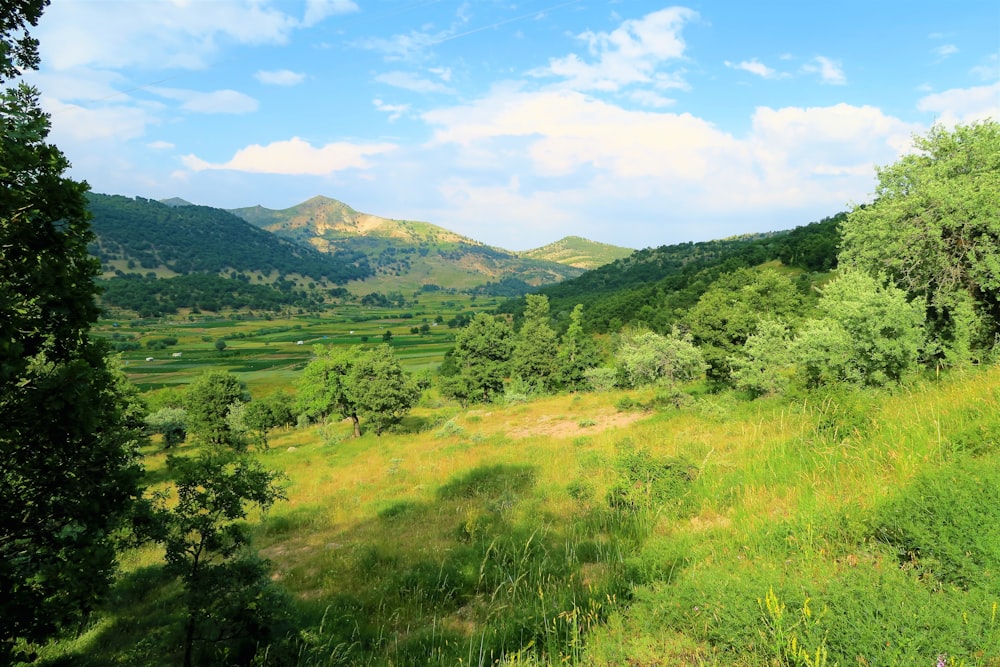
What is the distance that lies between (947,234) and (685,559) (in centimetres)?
1974

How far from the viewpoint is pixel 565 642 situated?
4113 mm

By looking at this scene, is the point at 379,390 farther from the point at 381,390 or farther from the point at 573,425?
the point at 573,425

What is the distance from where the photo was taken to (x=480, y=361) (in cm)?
5459

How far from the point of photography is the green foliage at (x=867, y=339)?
42.3 ft

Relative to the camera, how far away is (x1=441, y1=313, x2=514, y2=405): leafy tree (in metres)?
53.9

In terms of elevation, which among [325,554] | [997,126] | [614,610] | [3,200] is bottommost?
[325,554]

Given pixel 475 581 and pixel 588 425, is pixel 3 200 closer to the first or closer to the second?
pixel 475 581

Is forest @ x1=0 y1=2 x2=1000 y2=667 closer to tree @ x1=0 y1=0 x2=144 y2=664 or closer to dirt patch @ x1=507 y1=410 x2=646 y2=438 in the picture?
tree @ x1=0 y1=0 x2=144 y2=664

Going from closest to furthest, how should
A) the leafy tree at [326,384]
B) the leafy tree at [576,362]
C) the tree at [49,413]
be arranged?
1. the tree at [49,413]
2. the leafy tree at [326,384]
3. the leafy tree at [576,362]

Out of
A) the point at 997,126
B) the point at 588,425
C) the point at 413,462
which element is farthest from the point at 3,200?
the point at 997,126

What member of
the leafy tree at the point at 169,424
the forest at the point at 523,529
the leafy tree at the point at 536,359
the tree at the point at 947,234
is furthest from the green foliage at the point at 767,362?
the leafy tree at the point at 169,424

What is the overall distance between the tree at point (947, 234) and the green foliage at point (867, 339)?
1426mm

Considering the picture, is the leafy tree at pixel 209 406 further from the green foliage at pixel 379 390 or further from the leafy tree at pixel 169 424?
the green foliage at pixel 379 390

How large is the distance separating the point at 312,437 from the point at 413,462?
32.1 metres
